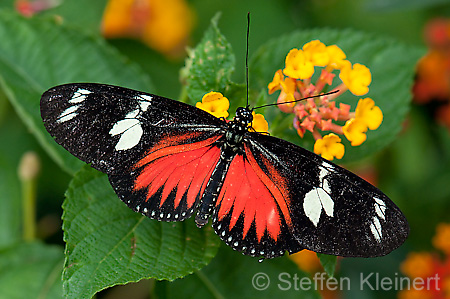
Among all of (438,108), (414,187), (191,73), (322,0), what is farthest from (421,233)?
(191,73)

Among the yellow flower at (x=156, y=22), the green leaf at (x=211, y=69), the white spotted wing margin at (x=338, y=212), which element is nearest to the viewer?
the white spotted wing margin at (x=338, y=212)

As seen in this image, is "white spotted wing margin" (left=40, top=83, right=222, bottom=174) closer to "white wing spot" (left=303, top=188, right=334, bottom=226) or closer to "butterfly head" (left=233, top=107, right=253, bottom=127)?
"butterfly head" (left=233, top=107, right=253, bottom=127)

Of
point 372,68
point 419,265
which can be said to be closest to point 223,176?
point 372,68

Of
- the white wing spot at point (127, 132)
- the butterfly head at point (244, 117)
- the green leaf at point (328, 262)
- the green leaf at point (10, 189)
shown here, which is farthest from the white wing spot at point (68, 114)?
the green leaf at point (10, 189)

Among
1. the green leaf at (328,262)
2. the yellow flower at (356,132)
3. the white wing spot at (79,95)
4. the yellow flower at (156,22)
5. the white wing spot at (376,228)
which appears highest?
the yellow flower at (156,22)

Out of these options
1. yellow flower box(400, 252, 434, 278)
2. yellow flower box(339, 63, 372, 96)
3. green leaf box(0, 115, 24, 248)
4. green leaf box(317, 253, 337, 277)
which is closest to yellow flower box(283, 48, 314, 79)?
yellow flower box(339, 63, 372, 96)

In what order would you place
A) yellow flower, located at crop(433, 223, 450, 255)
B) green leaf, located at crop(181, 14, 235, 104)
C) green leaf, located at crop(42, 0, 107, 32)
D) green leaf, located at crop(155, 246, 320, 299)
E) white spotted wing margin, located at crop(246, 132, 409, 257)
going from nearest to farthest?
white spotted wing margin, located at crop(246, 132, 409, 257) → green leaf, located at crop(181, 14, 235, 104) → green leaf, located at crop(155, 246, 320, 299) → yellow flower, located at crop(433, 223, 450, 255) → green leaf, located at crop(42, 0, 107, 32)

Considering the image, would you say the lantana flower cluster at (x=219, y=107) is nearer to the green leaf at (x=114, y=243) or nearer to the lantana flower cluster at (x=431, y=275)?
the green leaf at (x=114, y=243)
